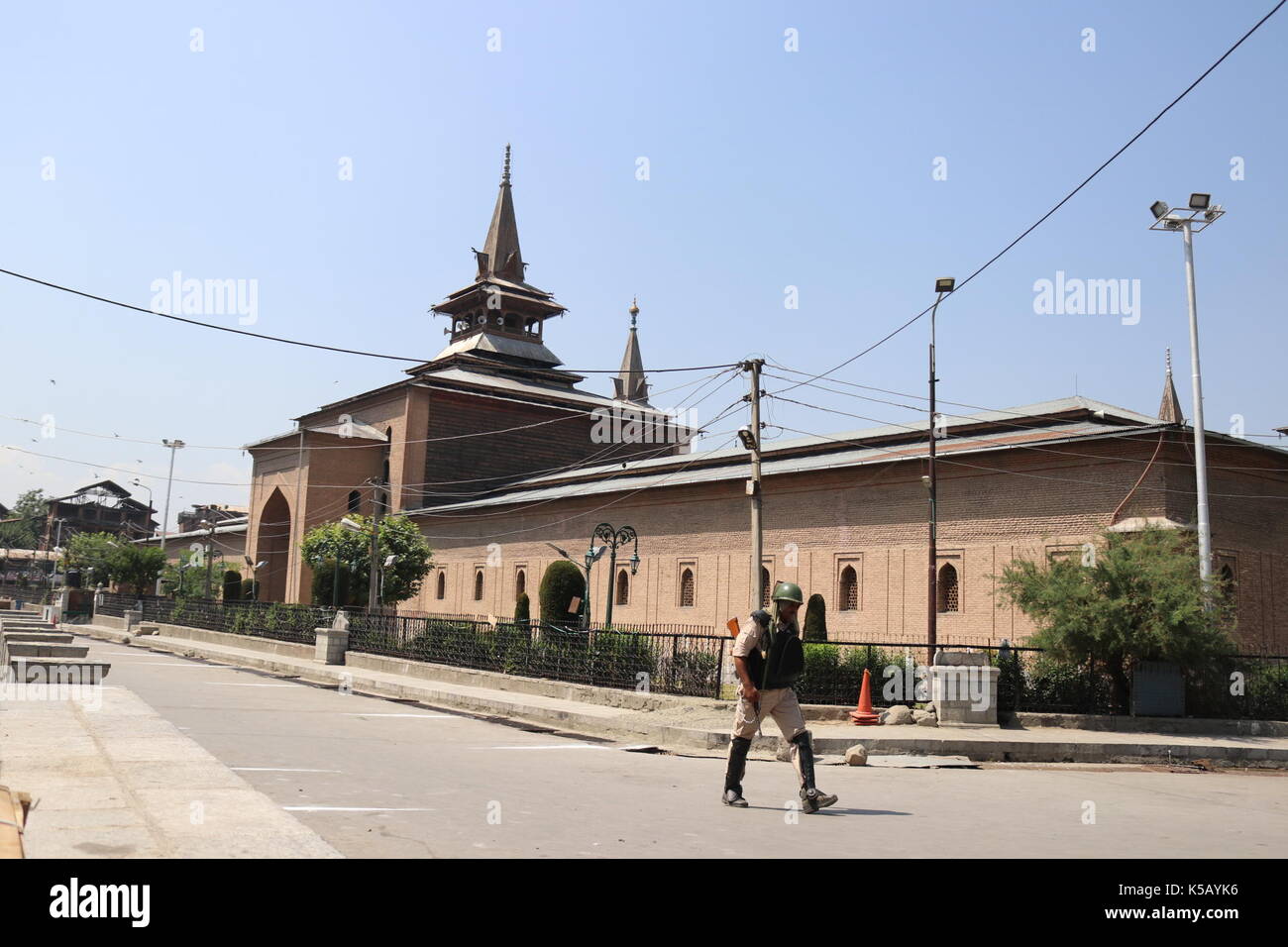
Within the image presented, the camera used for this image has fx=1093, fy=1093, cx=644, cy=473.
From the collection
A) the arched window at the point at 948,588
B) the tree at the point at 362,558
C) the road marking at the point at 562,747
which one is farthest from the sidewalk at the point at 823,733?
the tree at the point at 362,558

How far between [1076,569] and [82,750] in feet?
→ 43.9

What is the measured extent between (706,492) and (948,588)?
31.2ft

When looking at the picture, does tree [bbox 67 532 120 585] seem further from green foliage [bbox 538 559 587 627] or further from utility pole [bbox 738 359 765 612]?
utility pole [bbox 738 359 765 612]

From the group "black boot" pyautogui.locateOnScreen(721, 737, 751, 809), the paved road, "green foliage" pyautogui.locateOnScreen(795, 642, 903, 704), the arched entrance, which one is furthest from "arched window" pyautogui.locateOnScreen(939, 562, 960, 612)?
the arched entrance

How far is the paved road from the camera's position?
6.49 m

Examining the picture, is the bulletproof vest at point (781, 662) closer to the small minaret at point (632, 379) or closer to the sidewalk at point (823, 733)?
the sidewalk at point (823, 733)

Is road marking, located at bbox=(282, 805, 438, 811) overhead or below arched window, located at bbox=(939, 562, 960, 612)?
below

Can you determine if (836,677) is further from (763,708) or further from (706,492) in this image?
(706,492)

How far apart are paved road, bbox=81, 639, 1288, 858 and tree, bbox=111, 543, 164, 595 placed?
52211 millimetres

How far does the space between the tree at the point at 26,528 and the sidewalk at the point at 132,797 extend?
122 meters

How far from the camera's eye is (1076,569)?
633 inches

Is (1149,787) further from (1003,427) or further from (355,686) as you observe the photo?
(1003,427)

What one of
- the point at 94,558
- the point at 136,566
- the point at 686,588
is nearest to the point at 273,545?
the point at 136,566

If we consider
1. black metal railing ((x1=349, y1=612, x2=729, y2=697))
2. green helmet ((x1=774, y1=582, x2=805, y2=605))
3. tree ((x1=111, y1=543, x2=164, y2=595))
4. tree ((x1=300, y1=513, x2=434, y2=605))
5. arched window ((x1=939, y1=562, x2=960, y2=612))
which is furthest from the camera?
tree ((x1=111, y1=543, x2=164, y2=595))
